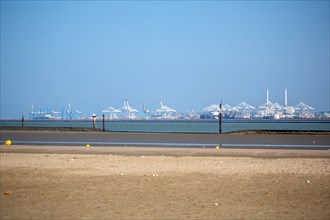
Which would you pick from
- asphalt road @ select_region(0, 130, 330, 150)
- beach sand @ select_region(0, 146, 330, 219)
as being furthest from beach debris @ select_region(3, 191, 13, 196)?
asphalt road @ select_region(0, 130, 330, 150)

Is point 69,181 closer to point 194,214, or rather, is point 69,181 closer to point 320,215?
point 194,214

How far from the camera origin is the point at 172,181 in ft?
44.1

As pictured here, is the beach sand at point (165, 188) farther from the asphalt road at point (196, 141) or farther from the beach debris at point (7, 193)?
the asphalt road at point (196, 141)

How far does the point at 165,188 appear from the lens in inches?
488

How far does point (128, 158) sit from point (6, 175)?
533 centimetres

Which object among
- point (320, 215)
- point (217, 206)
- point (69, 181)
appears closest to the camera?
point (320, 215)

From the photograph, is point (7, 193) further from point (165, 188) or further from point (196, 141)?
point (196, 141)

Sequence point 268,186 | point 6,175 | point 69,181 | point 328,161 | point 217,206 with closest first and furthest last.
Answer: point 217,206 → point 268,186 → point 69,181 → point 6,175 → point 328,161

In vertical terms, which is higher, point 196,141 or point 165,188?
point 165,188

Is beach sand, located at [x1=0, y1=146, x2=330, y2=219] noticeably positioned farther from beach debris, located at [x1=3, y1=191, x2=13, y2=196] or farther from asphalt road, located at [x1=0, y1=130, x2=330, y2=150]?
asphalt road, located at [x1=0, y1=130, x2=330, y2=150]

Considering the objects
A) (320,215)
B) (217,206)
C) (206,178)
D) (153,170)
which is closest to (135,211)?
(217,206)

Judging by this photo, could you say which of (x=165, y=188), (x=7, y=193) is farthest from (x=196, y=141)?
(x=7, y=193)

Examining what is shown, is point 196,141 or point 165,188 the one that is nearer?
point 165,188

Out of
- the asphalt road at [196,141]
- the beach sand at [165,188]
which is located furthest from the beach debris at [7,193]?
the asphalt road at [196,141]
